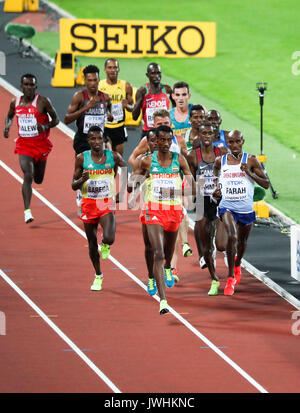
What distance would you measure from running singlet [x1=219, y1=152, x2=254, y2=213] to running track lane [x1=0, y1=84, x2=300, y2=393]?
110 centimetres

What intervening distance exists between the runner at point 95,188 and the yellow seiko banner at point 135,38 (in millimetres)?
15121

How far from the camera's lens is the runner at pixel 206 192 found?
51.0 ft

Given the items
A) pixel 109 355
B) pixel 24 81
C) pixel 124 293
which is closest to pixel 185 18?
pixel 24 81

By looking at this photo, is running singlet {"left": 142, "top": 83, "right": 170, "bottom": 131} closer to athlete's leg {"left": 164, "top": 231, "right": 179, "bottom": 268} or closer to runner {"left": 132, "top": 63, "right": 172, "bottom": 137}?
runner {"left": 132, "top": 63, "right": 172, "bottom": 137}

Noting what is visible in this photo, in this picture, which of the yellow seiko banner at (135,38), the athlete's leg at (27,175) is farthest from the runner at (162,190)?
the yellow seiko banner at (135,38)

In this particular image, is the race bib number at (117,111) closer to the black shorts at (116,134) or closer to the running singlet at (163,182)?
the black shorts at (116,134)

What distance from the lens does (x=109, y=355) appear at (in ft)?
44.1

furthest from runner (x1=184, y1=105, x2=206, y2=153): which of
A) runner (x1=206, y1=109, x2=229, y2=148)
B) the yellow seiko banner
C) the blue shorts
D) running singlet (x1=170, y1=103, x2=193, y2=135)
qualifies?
the yellow seiko banner

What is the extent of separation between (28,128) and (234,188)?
13.9ft

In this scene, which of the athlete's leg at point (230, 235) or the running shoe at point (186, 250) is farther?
the running shoe at point (186, 250)

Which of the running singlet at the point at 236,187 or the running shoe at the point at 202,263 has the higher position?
the running singlet at the point at 236,187

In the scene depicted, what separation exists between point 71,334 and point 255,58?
18330 millimetres

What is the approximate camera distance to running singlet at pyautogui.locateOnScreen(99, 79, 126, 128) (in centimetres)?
1898
